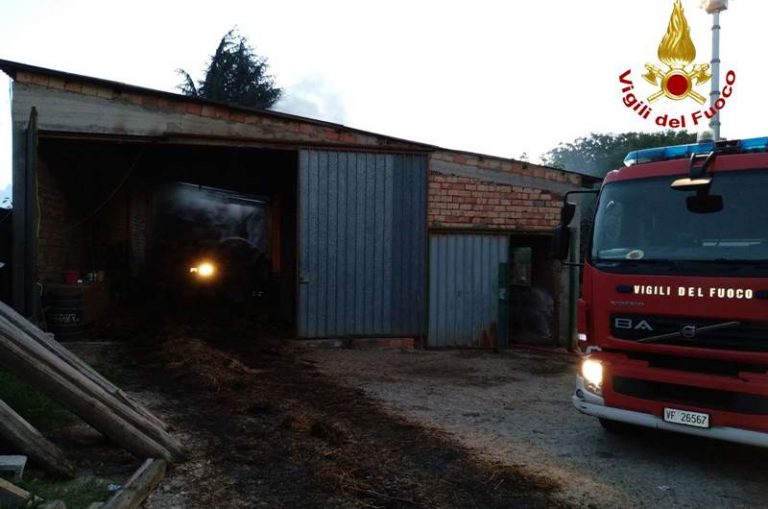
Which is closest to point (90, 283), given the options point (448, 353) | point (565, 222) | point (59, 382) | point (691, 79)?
point (448, 353)

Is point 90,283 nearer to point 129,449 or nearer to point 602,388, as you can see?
point 129,449

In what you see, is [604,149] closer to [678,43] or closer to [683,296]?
[678,43]

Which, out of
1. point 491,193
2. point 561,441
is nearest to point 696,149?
point 561,441

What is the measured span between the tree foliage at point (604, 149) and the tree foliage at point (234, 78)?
2375 centimetres

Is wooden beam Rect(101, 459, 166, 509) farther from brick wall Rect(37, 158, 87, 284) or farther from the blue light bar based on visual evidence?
brick wall Rect(37, 158, 87, 284)

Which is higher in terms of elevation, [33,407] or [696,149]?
[696,149]

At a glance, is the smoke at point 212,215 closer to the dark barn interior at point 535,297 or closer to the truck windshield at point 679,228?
the dark barn interior at point 535,297

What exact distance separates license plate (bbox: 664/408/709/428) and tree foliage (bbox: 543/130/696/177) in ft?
111

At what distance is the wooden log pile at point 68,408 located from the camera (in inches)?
156

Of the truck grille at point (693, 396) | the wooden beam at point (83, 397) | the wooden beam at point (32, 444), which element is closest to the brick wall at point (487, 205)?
the truck grille at point (693, 396)

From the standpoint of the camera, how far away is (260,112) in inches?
416

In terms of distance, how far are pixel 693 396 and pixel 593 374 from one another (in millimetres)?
831

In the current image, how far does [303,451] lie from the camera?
506 cm

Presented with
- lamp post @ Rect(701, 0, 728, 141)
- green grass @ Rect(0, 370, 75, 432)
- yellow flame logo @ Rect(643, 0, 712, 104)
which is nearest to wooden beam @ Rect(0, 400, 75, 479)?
green grass @ Rect(0, 370, 75, 432)
